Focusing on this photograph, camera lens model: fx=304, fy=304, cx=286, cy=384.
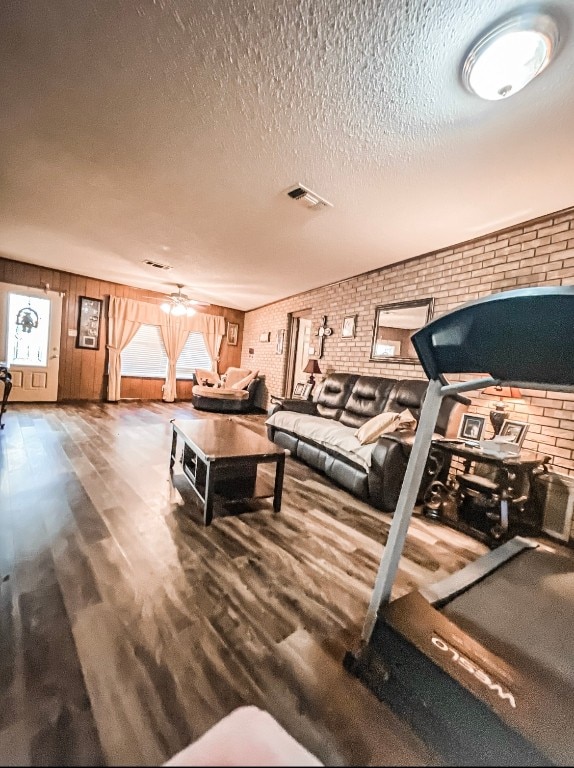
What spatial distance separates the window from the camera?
6.34 metres

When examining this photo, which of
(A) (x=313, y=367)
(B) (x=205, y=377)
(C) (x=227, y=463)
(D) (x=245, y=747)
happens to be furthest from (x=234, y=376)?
(D) (x=245, y=747)

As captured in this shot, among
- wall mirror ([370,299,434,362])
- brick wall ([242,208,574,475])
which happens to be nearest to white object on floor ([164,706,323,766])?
brick wall ([242,208,574,475])

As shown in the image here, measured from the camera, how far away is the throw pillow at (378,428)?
250 cm

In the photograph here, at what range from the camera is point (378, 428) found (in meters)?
2.52

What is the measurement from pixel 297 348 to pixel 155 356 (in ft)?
10.3

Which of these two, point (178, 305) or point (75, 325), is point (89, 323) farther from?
point (178, 305)

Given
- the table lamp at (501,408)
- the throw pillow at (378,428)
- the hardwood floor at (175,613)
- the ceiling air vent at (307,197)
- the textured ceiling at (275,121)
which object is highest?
the textured ceiling at (275,121)

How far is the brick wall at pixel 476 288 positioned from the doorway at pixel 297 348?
0.70 metres

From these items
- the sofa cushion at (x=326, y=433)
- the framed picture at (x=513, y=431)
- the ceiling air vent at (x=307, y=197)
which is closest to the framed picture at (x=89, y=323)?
the sofa cushion at (x=326, y=433)

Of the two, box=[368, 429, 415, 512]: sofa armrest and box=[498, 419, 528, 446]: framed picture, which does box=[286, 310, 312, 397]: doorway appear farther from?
box=[498, 419, 528, 446]: framed picture

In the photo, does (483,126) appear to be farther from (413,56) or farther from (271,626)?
(271,626)

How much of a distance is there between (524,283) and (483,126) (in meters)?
1.40

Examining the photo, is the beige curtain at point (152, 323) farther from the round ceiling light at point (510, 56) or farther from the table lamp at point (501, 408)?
the round ceiling light at point (510, 56)

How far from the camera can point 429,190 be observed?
2.15 m
